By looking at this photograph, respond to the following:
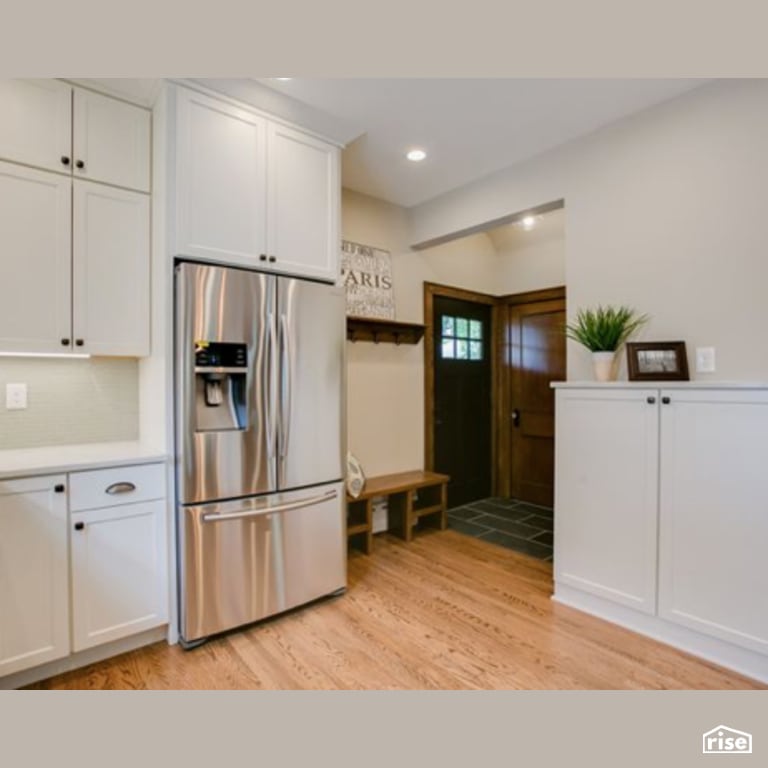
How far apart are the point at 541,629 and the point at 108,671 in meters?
→ 2.04

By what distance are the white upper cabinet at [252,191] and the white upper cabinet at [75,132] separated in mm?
330

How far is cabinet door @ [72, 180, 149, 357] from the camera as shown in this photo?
2064mm

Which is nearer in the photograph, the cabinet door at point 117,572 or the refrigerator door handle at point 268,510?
the cabinet door at point 117,572

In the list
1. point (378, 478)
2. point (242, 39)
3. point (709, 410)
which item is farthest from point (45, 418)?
point (709, 410)

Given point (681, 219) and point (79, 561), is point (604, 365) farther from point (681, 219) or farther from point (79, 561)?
point (79, 561)

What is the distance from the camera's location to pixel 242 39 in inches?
71.6

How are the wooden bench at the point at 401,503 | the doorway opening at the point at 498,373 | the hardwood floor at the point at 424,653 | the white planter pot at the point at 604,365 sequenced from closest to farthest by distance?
the hardwood floor at the point at 424,653 → the white planter pot at the point at 604,365 → the wooden bench at the point at 401,503 → the doorway opening at the point at 498,373

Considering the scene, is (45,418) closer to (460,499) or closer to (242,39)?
(242,39)

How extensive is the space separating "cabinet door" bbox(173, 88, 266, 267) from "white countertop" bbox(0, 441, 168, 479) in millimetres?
970

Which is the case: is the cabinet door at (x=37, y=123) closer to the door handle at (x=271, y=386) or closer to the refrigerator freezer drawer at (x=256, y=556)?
the door handle at (x=271, y=386)

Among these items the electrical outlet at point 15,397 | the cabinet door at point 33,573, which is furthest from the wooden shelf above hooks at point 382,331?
the cabinet door at point 33,573

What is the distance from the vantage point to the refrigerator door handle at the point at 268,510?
2111 millimetres

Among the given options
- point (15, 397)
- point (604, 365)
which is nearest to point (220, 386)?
point (15, 397)

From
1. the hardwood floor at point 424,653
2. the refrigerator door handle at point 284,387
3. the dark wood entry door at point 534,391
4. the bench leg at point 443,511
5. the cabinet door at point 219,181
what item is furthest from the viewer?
the dark wood entry door at point 534,391
